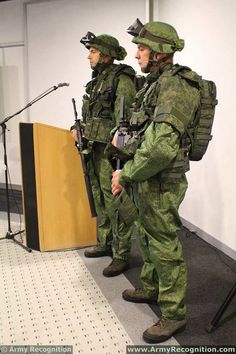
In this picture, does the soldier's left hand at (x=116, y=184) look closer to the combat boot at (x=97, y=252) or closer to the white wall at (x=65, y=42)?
the combat boot at (x=97, y=252)

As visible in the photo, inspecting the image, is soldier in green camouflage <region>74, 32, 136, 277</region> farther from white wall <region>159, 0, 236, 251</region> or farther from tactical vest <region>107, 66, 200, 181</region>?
white wall <region>159, 0, 236, 251</region>

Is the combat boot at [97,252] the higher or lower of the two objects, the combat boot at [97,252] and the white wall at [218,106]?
the lower

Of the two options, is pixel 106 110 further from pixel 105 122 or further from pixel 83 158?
pixel 83 158

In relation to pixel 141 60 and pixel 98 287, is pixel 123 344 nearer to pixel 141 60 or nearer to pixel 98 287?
pixel 98 287

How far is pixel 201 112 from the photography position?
1.94 metres

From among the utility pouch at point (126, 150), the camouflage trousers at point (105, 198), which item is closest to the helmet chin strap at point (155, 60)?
the utility pouch at point (126, 150)

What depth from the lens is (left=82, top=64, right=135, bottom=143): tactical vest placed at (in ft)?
8.98

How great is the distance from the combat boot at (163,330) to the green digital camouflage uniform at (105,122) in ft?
2.51

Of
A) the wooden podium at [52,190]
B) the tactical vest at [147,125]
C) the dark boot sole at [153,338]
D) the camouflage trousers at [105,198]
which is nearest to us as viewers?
the tactical vest at [147,125]

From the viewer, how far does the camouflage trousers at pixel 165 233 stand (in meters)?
1.96

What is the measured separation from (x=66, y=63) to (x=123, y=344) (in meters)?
3.26

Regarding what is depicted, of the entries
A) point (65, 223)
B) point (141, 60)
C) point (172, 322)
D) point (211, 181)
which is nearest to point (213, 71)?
point (211, 181)

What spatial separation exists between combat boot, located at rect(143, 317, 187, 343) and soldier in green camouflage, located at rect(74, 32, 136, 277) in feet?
2.45

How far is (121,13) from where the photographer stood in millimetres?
4020
